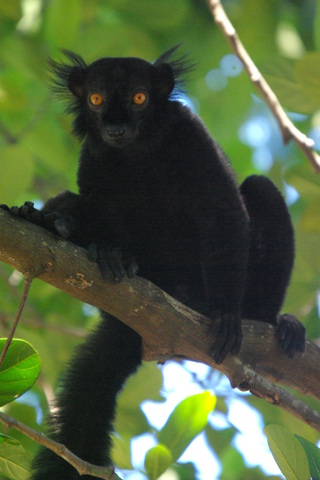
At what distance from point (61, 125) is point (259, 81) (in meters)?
2.59

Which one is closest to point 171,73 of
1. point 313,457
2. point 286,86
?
point 286,86

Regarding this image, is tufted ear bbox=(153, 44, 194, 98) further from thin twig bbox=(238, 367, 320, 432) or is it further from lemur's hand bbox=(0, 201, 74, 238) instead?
thin twig bbox=(238, 367, 320, 432)

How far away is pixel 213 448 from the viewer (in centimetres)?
588

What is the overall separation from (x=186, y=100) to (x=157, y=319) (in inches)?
90.8

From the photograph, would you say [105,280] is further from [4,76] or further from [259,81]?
[4,76]

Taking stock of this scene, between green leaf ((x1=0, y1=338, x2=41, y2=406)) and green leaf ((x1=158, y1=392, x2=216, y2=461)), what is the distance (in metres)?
1.10

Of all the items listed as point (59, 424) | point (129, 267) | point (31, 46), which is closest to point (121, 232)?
point (129, 267)

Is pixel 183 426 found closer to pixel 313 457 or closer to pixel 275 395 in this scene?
pixel 275 395

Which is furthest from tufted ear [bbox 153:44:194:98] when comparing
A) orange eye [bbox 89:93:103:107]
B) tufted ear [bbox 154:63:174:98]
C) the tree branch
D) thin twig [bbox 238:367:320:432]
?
thin twig [bbox 238:367:320:432]

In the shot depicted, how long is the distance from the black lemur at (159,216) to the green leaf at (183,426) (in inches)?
18.2

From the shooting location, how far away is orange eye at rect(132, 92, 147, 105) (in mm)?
5066

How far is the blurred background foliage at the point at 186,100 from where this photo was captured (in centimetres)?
512

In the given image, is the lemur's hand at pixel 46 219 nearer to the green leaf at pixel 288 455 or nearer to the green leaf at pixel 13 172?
the green leaf at pixel 13 172

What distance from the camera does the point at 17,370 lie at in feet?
10.8
